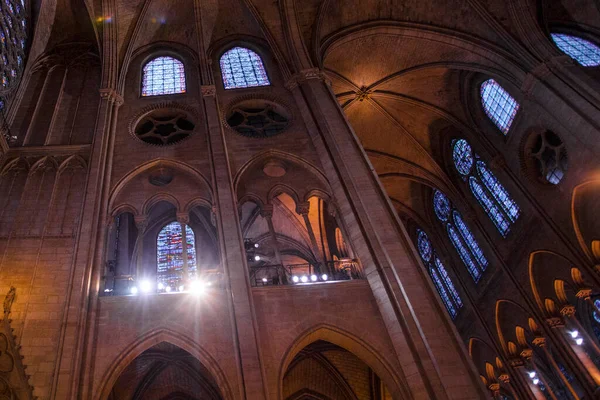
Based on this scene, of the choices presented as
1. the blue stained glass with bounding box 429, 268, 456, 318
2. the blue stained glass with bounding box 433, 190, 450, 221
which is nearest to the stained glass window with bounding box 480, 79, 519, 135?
the blue stained glass with bounding box 433, 190, 450, 221

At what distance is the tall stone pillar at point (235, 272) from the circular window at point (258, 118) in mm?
1328

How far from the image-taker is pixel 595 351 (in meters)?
12.4

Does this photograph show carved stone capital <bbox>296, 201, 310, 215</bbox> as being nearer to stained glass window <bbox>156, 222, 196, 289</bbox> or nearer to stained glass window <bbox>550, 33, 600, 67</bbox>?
stained glass window <bbox>156, 222, 196, 289</bbox>

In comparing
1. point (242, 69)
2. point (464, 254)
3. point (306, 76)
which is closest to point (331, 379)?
point (464, 254)

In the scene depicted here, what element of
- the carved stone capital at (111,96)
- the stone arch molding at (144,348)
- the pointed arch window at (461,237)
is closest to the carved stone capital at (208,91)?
the carved stone capital at (111,96)

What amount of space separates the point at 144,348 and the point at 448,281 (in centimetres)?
1377

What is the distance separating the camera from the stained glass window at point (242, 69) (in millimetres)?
15102

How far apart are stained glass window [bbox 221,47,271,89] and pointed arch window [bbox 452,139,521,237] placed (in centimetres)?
775

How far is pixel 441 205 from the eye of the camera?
1992 centimetres

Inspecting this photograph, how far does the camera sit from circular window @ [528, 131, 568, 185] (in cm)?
1366

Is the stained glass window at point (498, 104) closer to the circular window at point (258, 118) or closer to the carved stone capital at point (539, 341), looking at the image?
the carved stone capital at point (539, 341)

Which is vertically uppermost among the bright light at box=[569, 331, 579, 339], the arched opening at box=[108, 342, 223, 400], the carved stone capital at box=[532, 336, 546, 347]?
the arched opening at box=[108, 342, 223, 400]

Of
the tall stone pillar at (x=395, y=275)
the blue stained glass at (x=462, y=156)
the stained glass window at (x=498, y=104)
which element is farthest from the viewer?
the blue stained glass at (x=462, y=156)

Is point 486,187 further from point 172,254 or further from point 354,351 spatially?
point 172,254
